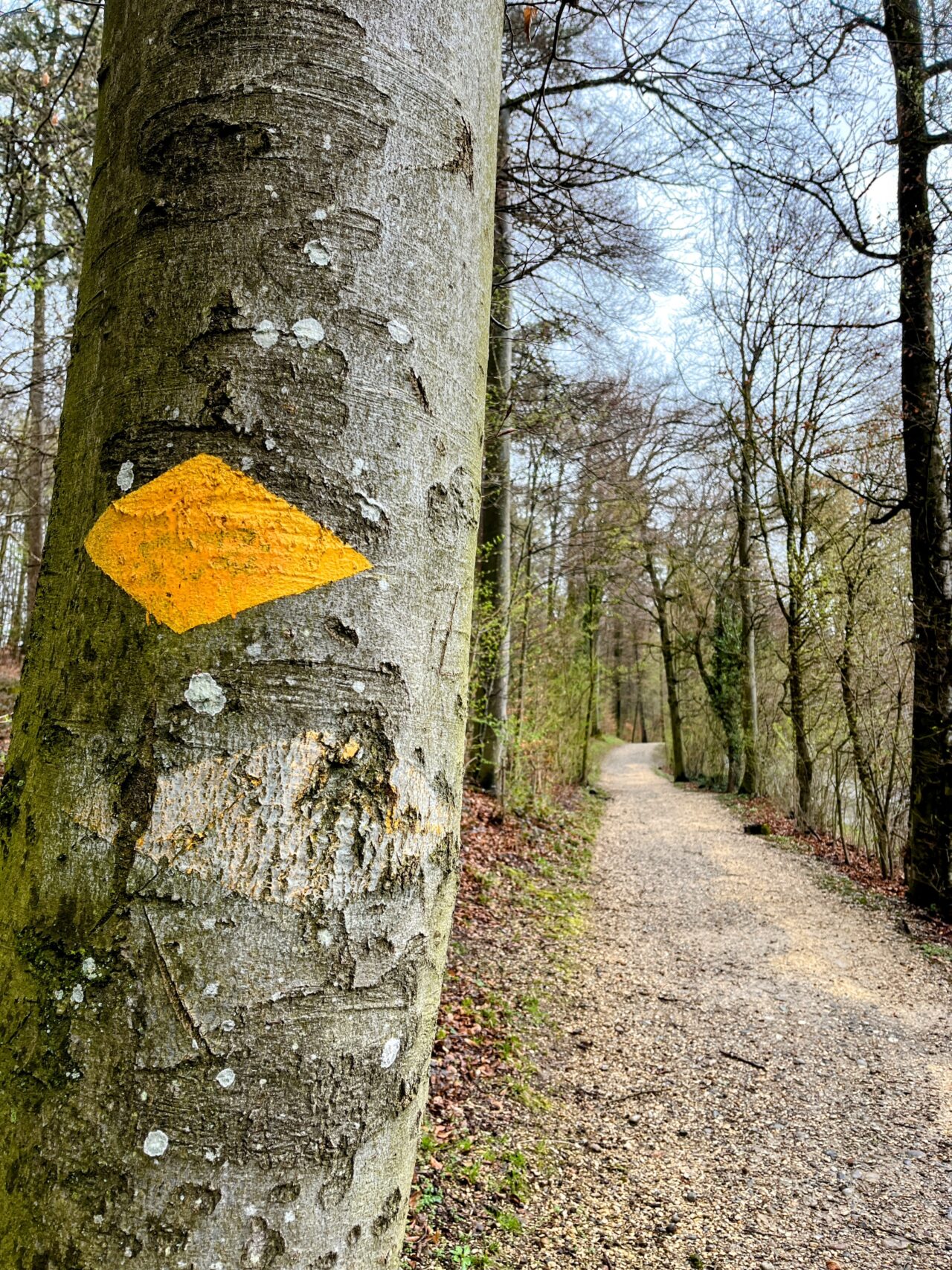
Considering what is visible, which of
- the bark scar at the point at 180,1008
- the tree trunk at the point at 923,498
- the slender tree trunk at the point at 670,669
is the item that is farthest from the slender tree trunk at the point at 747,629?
Result: the bark scar at the point at 180,1008

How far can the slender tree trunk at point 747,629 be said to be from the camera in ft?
46.9

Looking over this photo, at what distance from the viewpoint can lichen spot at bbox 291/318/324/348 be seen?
61cm

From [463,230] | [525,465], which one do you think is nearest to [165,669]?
[463,230]

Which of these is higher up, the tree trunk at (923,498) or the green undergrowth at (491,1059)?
the tree trunk at (923,498)

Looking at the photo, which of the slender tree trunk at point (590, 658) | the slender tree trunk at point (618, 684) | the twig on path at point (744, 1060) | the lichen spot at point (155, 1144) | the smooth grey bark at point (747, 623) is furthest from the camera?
the slender tree trunk at point (618, 684)

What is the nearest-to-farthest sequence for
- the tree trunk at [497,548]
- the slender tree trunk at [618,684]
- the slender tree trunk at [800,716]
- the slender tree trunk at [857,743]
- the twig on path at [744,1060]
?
the twig on path at [744,1060]
the tree trunk at [497,548]
the slender tree trunk at [857,743]
the slender tree trunk at [800,716]
the slender tree trunk at [618,684]

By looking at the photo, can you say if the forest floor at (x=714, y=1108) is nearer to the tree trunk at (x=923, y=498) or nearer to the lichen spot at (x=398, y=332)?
the tree trunk at (x=923, y=498)

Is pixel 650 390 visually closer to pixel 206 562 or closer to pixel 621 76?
pixel 621 76

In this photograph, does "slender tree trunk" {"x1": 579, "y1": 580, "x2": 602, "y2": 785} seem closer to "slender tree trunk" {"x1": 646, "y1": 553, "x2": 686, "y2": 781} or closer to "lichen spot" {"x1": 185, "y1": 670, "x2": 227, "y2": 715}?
"slender tree trunk" {"x1": 646, "y1": 553, "x2": 686, "y2": 781}

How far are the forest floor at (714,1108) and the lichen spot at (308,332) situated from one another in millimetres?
2742

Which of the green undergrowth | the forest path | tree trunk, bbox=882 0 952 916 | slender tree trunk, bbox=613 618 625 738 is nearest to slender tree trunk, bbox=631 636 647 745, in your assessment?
slender tree trunk, bbox=613 618 625 738

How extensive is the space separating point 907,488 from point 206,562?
306 inches

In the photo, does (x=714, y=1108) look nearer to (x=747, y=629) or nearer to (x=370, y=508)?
(x=370, y=508)

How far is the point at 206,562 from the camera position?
2.01ft
